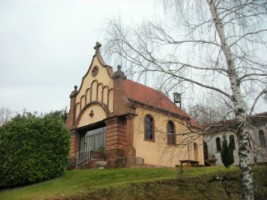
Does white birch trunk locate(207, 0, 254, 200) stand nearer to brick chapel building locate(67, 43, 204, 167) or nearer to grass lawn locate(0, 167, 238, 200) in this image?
grass lawn locate(0, 167, 238, 200)

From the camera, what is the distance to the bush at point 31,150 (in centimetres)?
1983

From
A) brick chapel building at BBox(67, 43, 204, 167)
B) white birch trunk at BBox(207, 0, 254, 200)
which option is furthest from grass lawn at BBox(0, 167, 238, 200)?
white birch trunk at BBox(207, 0, 254, 200)

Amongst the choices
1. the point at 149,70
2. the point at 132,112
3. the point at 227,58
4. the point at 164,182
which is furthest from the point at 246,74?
the point at 132,112

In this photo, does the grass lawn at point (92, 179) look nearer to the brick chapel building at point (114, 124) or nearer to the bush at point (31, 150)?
the bush at point (31, 150)

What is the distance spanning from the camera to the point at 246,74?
10617 mm

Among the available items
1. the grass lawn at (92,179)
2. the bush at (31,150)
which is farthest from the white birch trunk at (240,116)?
the bush at (31,150)

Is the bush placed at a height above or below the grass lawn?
above

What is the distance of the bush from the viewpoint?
19.8 metres

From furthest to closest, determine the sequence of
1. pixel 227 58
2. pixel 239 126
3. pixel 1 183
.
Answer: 1. pixel 1 183
2. pixel 227 58
3. pixel 239 126

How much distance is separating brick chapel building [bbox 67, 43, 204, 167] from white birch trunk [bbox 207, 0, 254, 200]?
11.2 metres

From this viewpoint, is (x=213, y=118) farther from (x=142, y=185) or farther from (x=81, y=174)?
(x=81, y=174)

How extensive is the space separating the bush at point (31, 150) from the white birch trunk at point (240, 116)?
13167 millimetres

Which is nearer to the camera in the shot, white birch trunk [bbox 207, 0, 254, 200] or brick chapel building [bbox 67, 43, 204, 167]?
white birch trunk [bbox 207, 0, 254, 200]

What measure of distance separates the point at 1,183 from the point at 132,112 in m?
9.94
